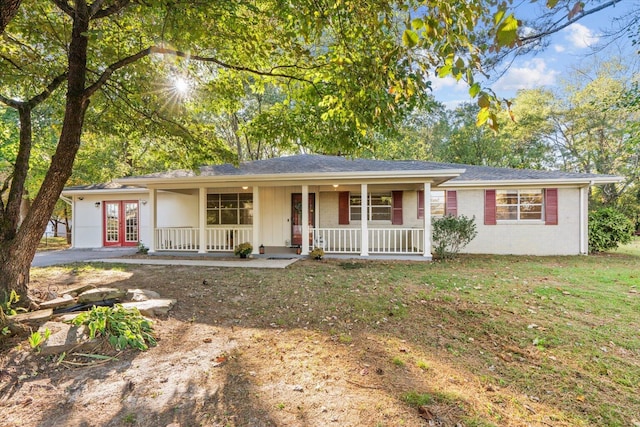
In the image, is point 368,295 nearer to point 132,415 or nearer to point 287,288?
point 287,288

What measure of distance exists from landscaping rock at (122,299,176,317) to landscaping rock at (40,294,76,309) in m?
0.76

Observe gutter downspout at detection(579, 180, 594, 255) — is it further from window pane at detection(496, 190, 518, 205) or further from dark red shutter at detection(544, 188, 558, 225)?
window pane at detection(496, 190, 518, 205)

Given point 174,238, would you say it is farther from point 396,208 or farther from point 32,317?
point 396,208

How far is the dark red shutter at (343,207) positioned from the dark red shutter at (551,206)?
7001 millimetres

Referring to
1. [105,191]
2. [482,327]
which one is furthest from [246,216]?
[482,327]

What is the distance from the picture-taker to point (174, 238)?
11.2m

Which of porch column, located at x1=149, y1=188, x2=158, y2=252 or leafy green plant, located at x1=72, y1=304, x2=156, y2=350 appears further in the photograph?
porch column, located at x1=149, y1=188, x2=158, y2=252

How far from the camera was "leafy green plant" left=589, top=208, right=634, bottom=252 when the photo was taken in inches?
440

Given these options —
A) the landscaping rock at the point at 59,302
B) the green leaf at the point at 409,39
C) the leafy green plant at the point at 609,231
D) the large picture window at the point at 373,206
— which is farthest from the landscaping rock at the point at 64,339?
the leafy green plant at the point at 609,231

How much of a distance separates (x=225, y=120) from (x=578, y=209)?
20674 millimetres

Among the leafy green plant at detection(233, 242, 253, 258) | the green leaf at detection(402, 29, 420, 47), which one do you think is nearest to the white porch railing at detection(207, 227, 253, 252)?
the leafy green plant at detection(233, 242, 253, 258)

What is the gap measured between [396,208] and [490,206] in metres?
3.48

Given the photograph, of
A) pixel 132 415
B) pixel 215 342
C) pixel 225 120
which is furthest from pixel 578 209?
pixel 225 120

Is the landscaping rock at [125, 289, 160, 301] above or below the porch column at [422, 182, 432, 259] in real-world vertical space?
below
